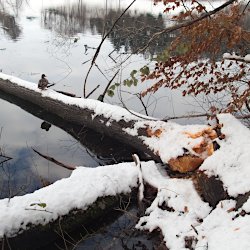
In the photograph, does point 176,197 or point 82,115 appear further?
point 82,115

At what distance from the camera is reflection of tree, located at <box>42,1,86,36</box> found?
73.9ft

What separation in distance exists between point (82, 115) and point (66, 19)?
742 inches

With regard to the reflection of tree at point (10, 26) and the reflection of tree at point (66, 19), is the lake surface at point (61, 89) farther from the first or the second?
the reflection of tree at point (66, 19)

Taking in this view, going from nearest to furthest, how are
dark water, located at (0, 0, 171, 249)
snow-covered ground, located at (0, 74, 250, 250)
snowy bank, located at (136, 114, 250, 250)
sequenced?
snowy bank, located at (136, 114, 250, 250) < snow-covered ground, located at (0, 74, 250, 250) < dark water, located at (0, 0, 171, 249)

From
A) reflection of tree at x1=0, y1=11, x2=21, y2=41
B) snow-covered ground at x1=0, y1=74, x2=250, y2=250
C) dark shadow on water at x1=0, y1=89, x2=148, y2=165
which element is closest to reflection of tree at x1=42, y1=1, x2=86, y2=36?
reflection of tree at x1=0, y1=11, x2=21, y2=41

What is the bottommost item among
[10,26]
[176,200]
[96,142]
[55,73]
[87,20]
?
[96,142]

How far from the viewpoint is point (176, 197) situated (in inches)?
205

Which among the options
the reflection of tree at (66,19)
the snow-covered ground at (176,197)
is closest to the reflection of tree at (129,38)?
the reflection of tree at (66,19)

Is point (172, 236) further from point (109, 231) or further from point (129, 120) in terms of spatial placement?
point (129, 120)

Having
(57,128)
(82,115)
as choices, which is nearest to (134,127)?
(82,115)

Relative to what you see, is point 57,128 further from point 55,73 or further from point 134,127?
point 55,73

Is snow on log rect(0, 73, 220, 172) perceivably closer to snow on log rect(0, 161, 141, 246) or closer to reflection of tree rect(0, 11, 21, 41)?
snow on log rect(0, 161, 141, 246)

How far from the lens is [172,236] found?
4641 mm

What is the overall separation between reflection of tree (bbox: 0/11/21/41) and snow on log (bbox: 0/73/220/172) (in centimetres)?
1121
